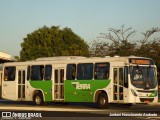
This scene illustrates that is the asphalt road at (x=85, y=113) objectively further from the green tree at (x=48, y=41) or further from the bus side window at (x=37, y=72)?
the green tree at (x=48, y=41)

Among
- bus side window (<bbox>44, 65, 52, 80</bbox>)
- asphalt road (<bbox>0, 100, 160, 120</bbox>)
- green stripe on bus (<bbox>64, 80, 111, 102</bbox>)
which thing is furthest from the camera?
bus side window (<bbox>44, 65, 52, 80</bbox>)

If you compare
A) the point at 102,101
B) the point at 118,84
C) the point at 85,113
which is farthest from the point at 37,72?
the point at 85,113

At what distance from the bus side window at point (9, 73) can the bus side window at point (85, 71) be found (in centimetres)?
599

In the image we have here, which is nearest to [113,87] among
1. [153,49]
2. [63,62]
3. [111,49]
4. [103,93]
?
[103,93]

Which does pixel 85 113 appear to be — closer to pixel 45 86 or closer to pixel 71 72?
pixel 71 72

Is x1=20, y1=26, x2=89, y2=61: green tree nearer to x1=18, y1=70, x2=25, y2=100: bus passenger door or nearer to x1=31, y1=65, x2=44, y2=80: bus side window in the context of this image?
x1=18, y1=70, x2=25, y2=100: bus passenger door

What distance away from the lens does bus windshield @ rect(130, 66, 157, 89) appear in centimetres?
2686

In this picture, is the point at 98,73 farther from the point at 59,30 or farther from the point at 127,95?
the point at 59,30

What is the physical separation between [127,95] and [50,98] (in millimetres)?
6250

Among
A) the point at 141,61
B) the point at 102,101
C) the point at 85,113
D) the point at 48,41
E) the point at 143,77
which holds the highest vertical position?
the point at 48,41

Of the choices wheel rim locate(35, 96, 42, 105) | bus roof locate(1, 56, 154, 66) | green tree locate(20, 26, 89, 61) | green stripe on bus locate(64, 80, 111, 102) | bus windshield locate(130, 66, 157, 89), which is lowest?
wheel rim locate(35, 96, 42, 105)

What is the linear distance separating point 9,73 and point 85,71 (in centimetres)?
722

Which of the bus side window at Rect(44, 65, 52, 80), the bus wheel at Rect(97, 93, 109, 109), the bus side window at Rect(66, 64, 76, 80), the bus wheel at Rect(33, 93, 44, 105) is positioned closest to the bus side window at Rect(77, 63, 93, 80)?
the bus side window at Rect(66, 64, 76, 80)

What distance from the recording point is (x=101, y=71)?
2822 cm
